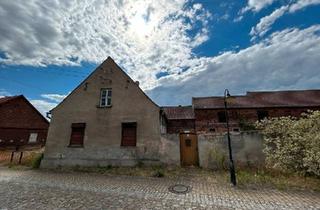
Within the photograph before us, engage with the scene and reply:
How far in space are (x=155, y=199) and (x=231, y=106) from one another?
2123cm

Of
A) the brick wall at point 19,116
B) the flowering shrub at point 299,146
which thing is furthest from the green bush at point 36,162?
the flowering shrub at point 299,146

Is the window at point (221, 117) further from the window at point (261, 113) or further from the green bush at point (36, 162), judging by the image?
the green bush at point (36, 162)

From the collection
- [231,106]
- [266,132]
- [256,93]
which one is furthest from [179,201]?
[256,93]

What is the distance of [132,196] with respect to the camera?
7156mm

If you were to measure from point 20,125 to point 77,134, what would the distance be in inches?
639

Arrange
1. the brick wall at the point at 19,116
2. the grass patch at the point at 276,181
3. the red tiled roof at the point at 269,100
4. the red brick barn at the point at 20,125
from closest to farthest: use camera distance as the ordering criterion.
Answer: the grass patch at the point at 276,181, the red brick barn at the point at 20,125, the brick wall at the point at 19,116, the red tiled roof at the point at 269,100

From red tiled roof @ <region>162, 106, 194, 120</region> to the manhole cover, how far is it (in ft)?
48.8

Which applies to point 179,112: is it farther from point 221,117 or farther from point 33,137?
point 33,137

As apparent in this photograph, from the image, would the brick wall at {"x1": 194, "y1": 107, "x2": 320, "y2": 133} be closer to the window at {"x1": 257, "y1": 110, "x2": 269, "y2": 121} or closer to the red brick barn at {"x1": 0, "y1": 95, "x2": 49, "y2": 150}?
the window at {"x1": 257, "y1": 110, "x2": 269, "y2": 121}

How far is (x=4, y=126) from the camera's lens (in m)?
22.2

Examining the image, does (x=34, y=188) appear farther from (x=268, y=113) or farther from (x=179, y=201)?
(x=268, y=113)

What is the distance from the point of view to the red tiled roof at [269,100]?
24667mm

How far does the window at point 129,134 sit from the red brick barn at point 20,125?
15.9 metres

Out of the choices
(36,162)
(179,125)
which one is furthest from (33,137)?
(179,125)
